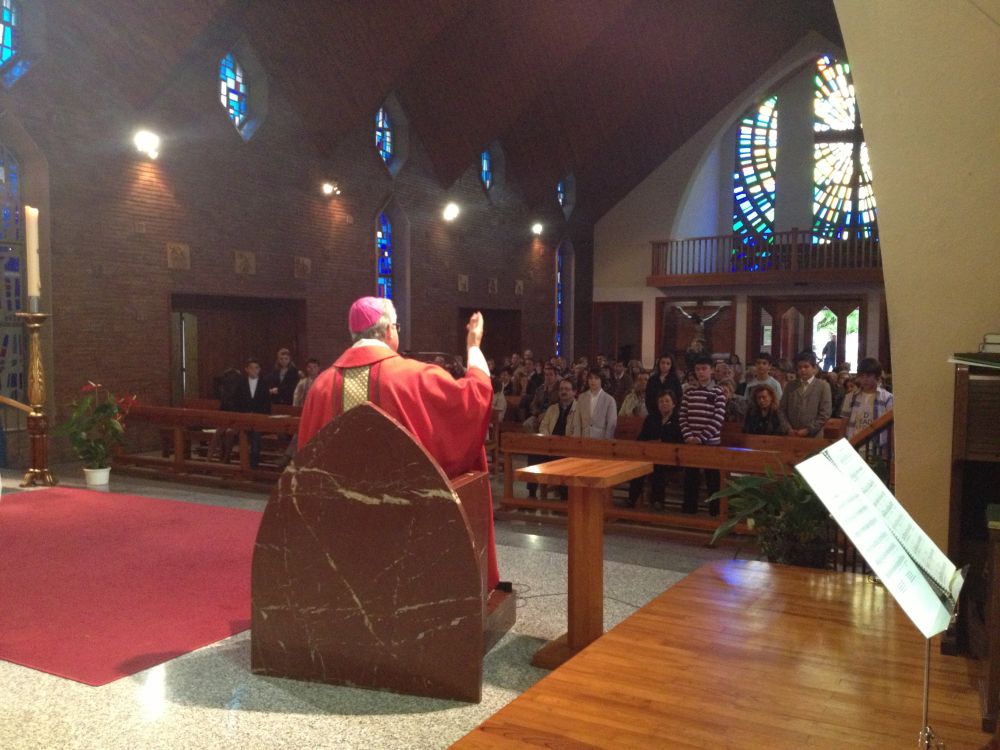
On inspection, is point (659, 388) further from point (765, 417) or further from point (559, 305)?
point (559, 305)

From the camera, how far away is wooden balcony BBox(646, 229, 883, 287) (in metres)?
17.4

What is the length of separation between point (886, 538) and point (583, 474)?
171cm

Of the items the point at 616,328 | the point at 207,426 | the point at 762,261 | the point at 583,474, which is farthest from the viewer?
the point at 616,328

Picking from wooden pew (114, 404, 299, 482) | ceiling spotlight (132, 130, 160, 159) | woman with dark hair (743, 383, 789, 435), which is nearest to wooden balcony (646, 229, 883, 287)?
woman with dark hair (743, 383, 789, 435)

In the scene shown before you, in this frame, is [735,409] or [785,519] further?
[735,409]

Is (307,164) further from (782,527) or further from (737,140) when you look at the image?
(737,140)

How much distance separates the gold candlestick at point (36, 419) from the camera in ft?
23.5

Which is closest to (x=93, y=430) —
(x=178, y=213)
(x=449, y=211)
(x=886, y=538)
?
(x=178, y=213)


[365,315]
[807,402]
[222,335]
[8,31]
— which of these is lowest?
[807,402]

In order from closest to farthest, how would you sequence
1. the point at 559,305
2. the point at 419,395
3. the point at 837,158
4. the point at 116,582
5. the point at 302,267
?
the point at 419,395 < the point at 116,582 < the point at 302,267 < the point at 837,158 < the point at 559,305

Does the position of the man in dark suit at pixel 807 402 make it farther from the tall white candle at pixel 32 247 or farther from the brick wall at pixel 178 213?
the brick wall at pixel 178 213

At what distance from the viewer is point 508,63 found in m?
14.5

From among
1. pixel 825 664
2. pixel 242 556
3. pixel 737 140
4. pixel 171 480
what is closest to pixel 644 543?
pixel 242 556

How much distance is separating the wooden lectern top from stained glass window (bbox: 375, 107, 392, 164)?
38.3ft
